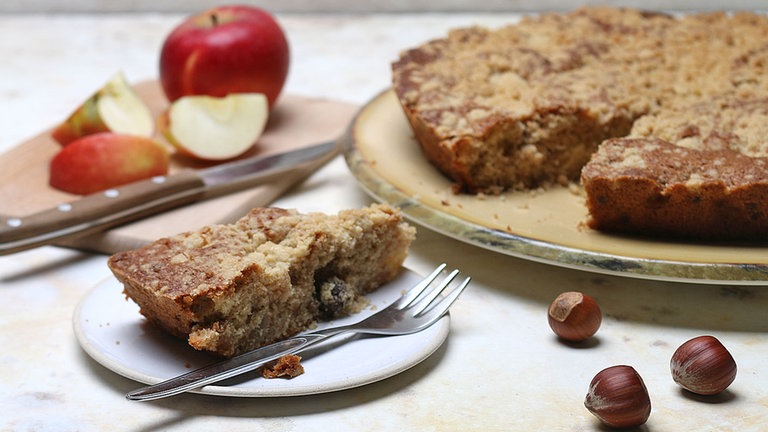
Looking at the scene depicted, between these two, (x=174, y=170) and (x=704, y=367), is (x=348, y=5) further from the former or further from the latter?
(x=704, y=367)

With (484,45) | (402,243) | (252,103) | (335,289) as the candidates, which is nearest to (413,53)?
(484,45)

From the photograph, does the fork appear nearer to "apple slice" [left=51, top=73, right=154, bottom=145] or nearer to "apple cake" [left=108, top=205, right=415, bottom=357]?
"apple cake" [left=108, top=205, right=415, bottom=357]

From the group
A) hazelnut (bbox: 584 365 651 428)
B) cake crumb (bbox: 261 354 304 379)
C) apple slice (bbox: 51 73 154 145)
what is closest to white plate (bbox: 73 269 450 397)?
cake crumb (bbox: 261 354 304 379)

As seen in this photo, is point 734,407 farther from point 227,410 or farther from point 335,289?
point 227,410

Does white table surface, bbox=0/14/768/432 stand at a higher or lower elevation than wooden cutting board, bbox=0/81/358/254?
higher

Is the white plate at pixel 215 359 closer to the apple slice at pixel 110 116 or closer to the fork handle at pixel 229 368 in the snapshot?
the fork handle at pixel 229 368

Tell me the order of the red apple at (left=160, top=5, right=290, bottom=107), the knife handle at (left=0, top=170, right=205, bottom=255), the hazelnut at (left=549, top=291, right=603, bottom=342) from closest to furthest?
the hazelnut at (left=549, top=291, right=603, bottom=342) < the knife handle at (left=0, top=170, right=205, bottom=255) < the red apple at (left=160, top=5, right=290, bottom=107)
